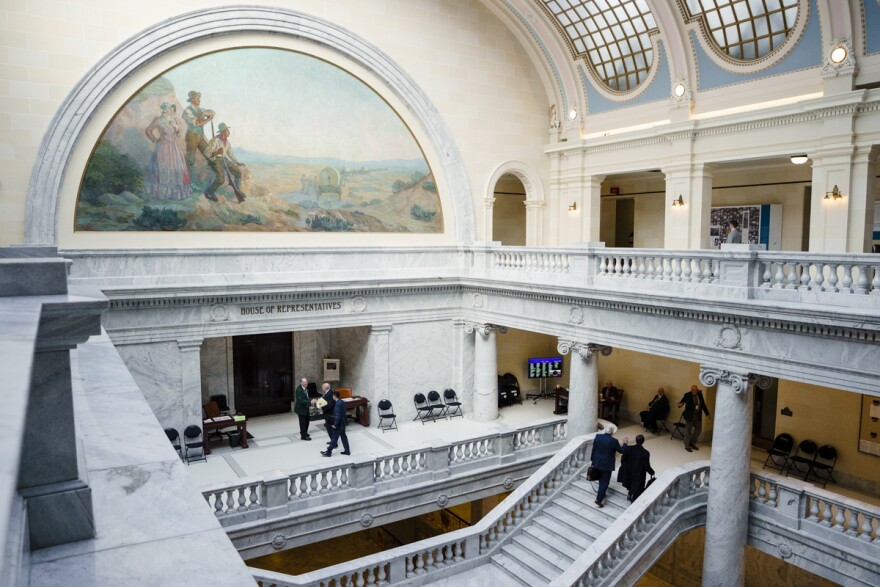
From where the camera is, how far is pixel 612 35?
16938 mm

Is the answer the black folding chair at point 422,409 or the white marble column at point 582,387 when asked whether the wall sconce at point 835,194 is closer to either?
the white marble column at point 582,387

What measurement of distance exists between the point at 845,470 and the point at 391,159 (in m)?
13.1

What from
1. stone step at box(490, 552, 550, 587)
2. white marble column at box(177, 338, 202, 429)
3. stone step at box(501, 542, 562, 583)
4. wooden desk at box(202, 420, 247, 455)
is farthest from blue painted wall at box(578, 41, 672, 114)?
Result: wooden desk at box(202, 420, 247, 455)

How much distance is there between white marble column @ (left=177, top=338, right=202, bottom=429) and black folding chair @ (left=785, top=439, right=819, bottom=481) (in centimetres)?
1336

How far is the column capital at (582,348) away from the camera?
1403 cm

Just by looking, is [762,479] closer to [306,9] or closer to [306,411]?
[306,411]

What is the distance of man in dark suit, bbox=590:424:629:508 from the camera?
12219mm

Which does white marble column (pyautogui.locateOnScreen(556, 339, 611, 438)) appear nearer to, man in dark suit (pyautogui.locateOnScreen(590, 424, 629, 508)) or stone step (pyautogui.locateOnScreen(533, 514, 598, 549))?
man in dark suit (pyautogui.locateOnScreen(590, 424, 629, 508))

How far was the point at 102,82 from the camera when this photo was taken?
13477 millimetres

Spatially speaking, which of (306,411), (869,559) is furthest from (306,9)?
(869,559)

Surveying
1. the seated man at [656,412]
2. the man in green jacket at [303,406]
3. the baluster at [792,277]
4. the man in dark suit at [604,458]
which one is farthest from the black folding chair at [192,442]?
the baluster at [792,277]

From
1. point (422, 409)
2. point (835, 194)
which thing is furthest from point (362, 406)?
point (835, 194)

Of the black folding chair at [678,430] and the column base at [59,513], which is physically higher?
the column base at [59,513]

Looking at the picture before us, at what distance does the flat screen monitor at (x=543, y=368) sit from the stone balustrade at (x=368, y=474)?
4.46 meters
